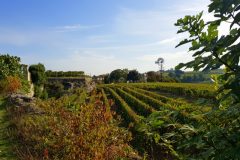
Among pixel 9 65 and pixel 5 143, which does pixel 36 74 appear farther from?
pixel 5 143

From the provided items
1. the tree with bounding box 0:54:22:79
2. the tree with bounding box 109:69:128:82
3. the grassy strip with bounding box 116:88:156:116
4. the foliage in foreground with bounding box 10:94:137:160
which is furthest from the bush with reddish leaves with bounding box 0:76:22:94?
the tree with bounding box 109:69:128:82

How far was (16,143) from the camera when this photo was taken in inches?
399

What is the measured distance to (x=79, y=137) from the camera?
695 centimetres

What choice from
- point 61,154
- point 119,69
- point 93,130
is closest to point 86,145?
point 93,130

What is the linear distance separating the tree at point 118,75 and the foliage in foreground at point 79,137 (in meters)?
65.4

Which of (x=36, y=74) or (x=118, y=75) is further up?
(x=118, y=75)

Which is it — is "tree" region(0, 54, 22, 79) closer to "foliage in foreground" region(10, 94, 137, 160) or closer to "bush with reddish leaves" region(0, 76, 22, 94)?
Result: "bush with reddish leaves" region(0, 76, 22, 94)

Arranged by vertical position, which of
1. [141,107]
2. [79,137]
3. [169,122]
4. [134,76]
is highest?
[134,76]

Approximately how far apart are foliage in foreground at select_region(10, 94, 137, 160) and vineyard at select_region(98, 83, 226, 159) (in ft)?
2.08

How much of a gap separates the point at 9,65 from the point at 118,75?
46381 millimetres

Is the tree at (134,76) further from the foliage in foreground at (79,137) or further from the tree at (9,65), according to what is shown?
the foliage in foreground at (79,137)

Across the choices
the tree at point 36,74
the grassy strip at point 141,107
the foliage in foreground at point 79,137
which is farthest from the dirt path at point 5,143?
the tree at point 36,74

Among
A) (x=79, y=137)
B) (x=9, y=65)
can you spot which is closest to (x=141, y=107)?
(x=9, y=65)

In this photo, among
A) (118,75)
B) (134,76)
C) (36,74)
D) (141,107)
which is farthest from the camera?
(118,75)
